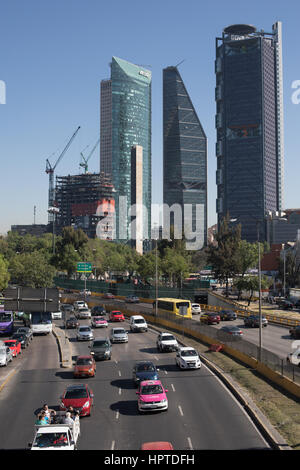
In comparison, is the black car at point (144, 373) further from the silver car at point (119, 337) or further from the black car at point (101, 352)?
the silver car at point (119, 337)

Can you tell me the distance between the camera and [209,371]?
35.9 meters

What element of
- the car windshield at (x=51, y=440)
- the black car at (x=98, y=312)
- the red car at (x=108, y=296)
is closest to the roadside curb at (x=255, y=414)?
the car windshield at (x=51, y=440)

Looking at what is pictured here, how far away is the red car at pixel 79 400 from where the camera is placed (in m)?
24.7

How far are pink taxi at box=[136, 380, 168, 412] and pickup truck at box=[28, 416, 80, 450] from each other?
258 inches

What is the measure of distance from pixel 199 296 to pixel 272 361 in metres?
60.7

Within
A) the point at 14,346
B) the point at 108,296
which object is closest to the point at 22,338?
the point at 14,346

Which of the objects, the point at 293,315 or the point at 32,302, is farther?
the point at 293,315

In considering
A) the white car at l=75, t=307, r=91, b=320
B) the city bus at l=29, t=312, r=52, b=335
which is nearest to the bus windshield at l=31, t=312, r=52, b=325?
the city bus at l=29, t=312, r=52, b=335

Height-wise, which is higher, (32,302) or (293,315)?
(32,302)

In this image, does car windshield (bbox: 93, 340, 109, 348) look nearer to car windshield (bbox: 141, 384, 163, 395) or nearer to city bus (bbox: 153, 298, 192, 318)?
car windshield (bbox: 141, 384, 163, 395)
